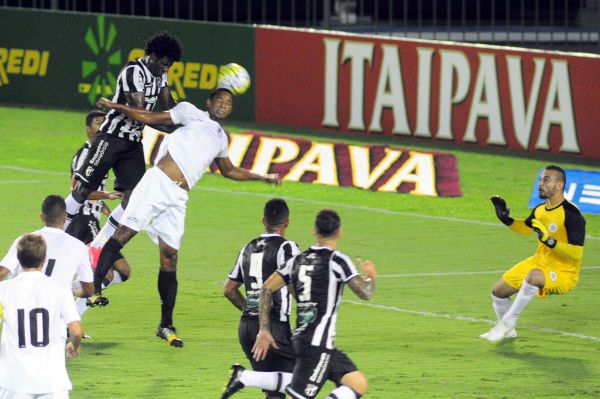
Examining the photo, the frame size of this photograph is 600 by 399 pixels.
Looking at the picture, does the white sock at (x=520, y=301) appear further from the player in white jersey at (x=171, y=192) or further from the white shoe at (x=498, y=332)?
the player in white jersey at (x=171, y=192)

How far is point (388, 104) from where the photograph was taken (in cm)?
2672

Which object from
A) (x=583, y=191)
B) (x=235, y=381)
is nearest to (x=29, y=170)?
(x=583, y=191)

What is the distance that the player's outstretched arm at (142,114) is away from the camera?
1313 cm

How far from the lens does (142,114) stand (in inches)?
523

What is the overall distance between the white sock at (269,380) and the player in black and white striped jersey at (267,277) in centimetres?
10

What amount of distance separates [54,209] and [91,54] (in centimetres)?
1984

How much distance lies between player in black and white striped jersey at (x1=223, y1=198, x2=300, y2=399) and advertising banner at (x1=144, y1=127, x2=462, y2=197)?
11.8 meters

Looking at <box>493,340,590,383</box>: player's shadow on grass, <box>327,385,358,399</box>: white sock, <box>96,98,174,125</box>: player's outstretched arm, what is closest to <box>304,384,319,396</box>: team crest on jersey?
<box>327,385,358,399</box>: white sock

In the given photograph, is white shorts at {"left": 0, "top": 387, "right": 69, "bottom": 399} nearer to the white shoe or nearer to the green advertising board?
the white shoe

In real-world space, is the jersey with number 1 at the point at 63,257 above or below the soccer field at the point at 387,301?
above

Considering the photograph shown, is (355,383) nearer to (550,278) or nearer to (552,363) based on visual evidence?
(552,363)

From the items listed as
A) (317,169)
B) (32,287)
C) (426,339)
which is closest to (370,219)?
(317,169)

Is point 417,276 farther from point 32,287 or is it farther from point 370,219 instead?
point 32,287

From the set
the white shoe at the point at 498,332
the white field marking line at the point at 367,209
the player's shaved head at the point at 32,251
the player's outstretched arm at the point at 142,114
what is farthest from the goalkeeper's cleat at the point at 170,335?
the white field marking line at the point at 367,209
